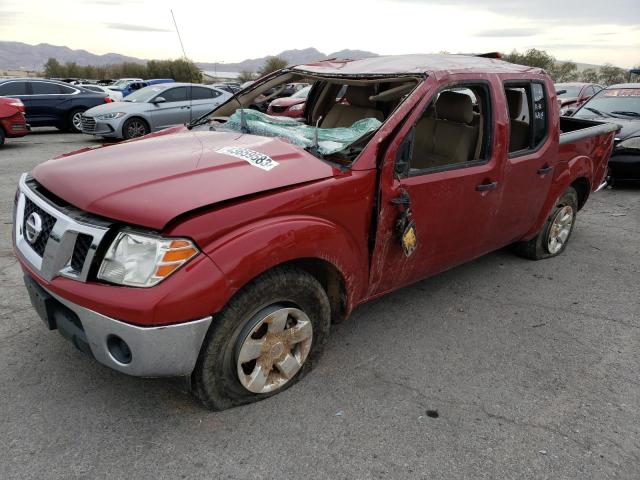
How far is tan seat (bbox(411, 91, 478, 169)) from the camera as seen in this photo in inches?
140

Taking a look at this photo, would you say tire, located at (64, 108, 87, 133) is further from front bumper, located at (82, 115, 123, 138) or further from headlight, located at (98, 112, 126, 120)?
headlight, located at (98, 112, 126, 120)

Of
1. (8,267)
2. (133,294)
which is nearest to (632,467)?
(133,294)

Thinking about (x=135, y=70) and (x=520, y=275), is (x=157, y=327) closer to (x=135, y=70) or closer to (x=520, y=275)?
(x=520, y=275)

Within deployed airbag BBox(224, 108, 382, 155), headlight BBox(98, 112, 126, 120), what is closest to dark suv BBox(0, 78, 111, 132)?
headlight BBox(98, 112, 126, 120)

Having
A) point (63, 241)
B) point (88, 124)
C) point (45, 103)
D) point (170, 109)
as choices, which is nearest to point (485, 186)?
point (63, 241)

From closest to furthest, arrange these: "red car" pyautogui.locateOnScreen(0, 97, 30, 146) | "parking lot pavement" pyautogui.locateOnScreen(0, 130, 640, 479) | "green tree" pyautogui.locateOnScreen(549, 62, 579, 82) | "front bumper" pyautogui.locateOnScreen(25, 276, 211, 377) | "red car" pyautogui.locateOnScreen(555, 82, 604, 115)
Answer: "front bumper" pyautogui.locateOnScreen(25, 276, 211, 377) → "parking lot pavement" pyautogui.locateOnScreen(0, 130, 640, 479) → "red car" pyautogui.locateOnScreen(0, 97, 30, 146) → "red car" pyautogui.locateOnScreen(555, 82, 604, 115) → "green tree" pyautogui.locateOnScreen(549, 62, 579, 82)

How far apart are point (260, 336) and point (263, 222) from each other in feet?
1.93

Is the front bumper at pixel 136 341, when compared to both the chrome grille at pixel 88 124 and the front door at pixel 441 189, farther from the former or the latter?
the chrome grille at pixel 88 124

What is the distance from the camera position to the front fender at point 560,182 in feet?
13.7

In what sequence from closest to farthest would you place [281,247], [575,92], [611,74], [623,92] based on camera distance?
1. [281,247]
2. [623,92]
3. [575,92]
4. [611,74]

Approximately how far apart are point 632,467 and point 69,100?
1446 cm

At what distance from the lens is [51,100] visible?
13.0 metres

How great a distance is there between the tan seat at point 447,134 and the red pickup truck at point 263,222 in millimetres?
11

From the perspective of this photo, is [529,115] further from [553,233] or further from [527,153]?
[553,233]
